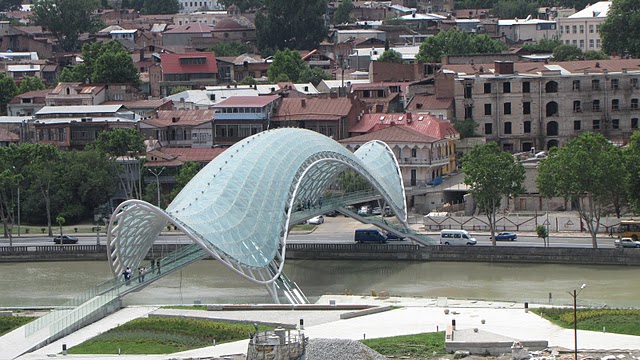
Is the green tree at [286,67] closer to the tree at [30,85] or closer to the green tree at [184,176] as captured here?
the tree at [30,85]

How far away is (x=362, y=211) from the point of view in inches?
2869

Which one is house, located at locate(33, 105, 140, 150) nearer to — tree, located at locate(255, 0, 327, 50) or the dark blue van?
the dark blue van

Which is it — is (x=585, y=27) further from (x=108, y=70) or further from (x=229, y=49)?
(x=108, y=70)

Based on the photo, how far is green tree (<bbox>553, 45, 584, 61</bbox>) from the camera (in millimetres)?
106438

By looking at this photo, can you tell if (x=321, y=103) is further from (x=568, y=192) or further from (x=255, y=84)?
(x=568, y=192)

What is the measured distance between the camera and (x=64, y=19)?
13875 centimetres

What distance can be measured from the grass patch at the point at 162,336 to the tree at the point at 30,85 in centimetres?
5569

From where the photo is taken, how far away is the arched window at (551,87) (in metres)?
85.4

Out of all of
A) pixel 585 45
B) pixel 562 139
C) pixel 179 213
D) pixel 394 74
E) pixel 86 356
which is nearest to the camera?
pixel 86 356

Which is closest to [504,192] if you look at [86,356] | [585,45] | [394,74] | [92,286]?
[92,286]

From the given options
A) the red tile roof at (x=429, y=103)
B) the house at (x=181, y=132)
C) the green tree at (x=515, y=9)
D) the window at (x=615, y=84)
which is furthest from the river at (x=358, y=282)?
the green tree at (x=515, y=9)

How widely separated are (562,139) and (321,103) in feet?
38.6

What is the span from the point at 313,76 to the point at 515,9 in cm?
4449

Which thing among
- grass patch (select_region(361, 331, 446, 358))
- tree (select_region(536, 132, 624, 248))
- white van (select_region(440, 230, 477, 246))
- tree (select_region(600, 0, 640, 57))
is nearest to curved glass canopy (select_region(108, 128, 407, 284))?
white van (select_region(440, 230, 477, 246))
